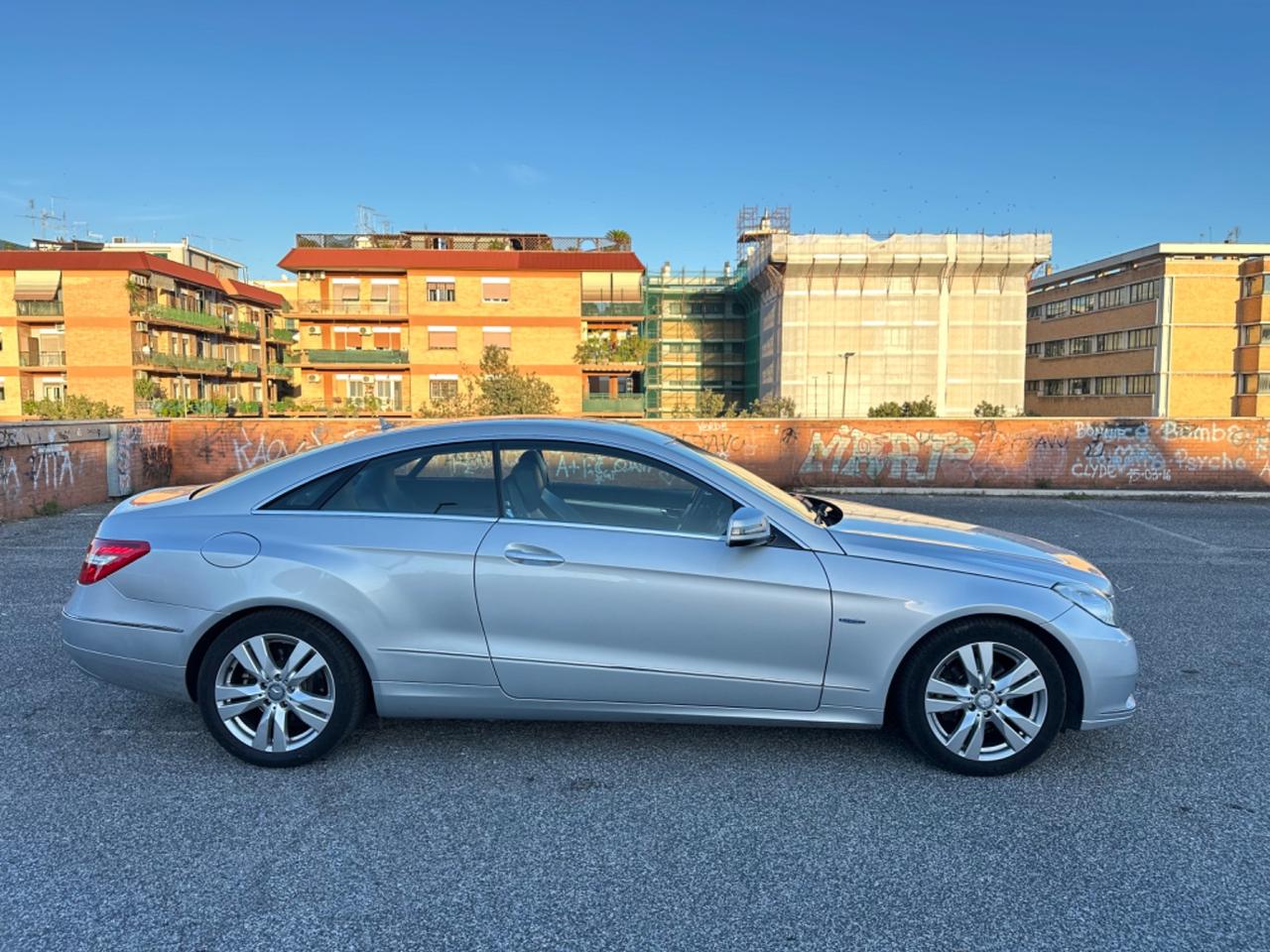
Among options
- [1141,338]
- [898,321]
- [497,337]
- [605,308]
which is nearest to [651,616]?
[497,337]

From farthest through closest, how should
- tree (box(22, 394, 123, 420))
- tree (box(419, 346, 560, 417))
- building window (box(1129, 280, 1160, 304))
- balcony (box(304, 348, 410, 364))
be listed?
1. building window (box(1129, 280, 1160, 304))
2. balcony (box(304, 348, 410, 364))
3. tree (box(22, 394, 123, 420))
4. tree (box(419, 346, 560, 417))

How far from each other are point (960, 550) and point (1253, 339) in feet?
277

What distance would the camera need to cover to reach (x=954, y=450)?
18.4 metres

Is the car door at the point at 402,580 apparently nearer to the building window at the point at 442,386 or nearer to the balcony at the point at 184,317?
the building window at the point at 442,386

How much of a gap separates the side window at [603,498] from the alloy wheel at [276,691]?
42.1 inches

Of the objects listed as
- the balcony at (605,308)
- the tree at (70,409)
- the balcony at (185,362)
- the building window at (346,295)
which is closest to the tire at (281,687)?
the tree at (70,409)

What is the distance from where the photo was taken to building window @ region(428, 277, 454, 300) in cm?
5478

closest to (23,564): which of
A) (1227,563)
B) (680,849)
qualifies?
(680,849)

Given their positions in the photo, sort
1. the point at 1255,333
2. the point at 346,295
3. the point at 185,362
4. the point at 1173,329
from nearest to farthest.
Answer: the point at 346,295
the point at 185,362
the point at 1255,333
the point at 1173,329

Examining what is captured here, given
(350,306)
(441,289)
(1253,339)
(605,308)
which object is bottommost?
(1253,339)

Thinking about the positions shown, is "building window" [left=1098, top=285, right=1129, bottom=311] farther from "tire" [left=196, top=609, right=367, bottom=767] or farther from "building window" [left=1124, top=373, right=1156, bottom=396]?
"tire" [left=196, top=609, right=367, bottom=767]

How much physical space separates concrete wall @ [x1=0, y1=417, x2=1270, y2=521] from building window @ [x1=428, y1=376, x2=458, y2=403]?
3599 cm

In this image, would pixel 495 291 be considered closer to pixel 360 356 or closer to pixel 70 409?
pixel 360 356

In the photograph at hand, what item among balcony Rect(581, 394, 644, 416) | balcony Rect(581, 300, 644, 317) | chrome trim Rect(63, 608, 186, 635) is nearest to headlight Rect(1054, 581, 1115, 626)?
chrome trim Rect(63, 608, 186, 635)
